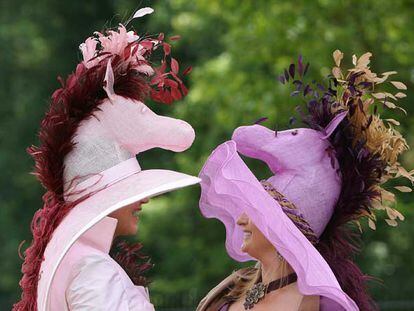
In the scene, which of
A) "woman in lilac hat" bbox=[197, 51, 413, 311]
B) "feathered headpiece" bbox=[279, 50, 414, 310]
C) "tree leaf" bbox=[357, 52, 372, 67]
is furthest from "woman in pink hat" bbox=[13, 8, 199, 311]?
"tree leaf" bbox=[357, 52, 372, 67]

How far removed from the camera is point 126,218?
151 inches

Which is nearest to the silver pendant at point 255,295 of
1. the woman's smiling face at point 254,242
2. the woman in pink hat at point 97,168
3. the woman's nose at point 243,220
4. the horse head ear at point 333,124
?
the woman's smiling face at point 254,242

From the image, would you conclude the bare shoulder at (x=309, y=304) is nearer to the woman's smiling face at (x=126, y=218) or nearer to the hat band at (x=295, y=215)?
the hat band at (x=295, y=215)

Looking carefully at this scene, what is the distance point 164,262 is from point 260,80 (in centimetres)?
521

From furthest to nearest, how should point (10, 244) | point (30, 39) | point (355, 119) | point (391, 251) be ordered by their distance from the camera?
point (30, 39), point (10, 244), point (391, 251), point (355, 119)

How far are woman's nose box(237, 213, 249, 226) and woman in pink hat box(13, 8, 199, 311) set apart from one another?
1.46 feet

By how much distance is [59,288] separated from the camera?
361 cm

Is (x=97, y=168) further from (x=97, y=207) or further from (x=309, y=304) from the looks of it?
(x=309, y=304)

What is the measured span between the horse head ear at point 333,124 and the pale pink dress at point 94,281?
0.89 metres

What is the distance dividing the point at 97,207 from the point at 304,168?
0.88m

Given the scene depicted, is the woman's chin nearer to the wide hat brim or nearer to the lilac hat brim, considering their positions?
the lilac hat brim

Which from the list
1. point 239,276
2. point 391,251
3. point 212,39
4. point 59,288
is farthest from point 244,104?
point 59,288

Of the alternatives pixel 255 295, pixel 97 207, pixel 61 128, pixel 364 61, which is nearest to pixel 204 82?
pixel 364 61

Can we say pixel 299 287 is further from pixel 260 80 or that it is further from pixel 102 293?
pixel 260 80
